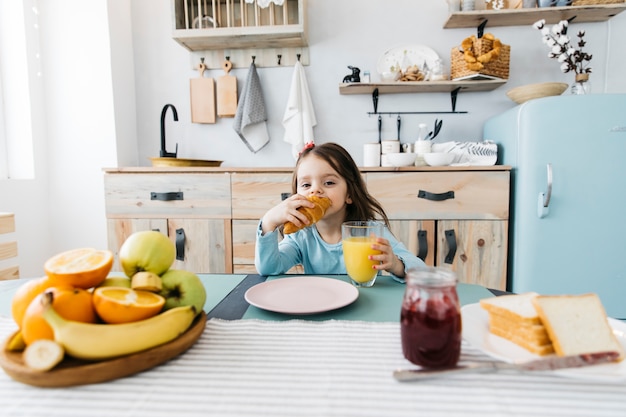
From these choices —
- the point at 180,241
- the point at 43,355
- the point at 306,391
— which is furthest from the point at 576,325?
the point at 180,241

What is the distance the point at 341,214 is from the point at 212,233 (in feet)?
3.39

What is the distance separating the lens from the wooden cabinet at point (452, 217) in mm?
2041

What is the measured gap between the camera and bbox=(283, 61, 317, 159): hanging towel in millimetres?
2561

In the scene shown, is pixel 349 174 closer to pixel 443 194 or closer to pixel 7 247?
pixel 443 194

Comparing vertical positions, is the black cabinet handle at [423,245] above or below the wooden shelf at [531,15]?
below

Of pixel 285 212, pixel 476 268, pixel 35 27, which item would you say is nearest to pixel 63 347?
pixel 285 212

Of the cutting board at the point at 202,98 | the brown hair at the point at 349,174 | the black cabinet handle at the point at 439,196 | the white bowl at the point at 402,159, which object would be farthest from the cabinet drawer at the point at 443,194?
the cutting board at the point at 202,98

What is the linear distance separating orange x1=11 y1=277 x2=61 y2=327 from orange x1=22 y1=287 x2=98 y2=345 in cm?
2

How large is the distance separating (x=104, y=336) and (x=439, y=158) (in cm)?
198

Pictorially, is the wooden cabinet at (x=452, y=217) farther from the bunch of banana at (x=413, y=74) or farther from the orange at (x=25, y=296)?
the orange at (x=25, y=296)

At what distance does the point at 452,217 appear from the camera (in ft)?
6.75

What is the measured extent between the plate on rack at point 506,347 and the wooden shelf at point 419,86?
2004mm

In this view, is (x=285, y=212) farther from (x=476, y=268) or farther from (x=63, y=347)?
(x=476, y=268)

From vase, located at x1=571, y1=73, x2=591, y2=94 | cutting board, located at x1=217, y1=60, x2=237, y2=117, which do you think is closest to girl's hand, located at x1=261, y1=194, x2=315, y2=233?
cutting board, located at x1=217, y1=60, x2=237, y2=117
